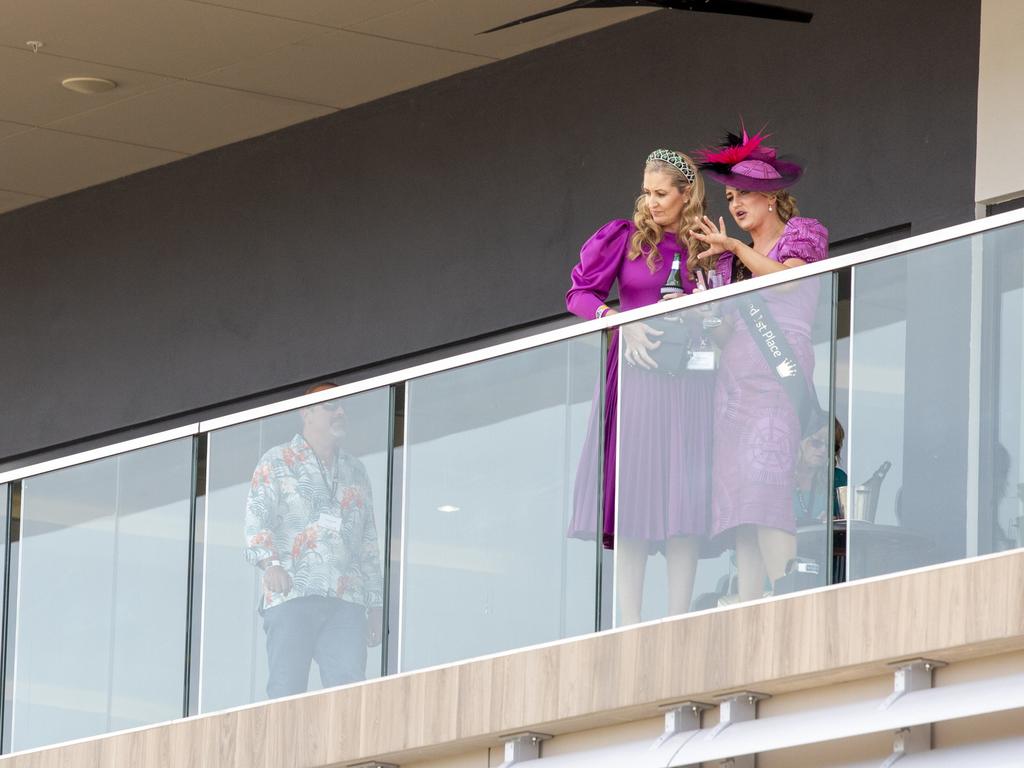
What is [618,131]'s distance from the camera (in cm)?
1313

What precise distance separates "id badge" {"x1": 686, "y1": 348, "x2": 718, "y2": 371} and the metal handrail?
17 cm

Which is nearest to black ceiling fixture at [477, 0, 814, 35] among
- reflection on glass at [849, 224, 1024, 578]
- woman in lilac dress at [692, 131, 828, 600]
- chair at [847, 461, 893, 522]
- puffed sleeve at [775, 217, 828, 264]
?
puffed sleeve at [775, 217, 828, 264]

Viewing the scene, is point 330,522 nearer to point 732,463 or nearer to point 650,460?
point 650,460

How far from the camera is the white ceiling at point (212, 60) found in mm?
13281

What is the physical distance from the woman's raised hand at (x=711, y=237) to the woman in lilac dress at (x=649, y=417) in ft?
0.14

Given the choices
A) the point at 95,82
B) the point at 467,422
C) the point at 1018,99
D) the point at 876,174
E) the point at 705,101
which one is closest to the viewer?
the point at 467,422

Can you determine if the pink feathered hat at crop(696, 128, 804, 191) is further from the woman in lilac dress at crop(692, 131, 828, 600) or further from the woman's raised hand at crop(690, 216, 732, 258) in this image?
the woman in lilac dress at crop(692, 131, 828, 600)

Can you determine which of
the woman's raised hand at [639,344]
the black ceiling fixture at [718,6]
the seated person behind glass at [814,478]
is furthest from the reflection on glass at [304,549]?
the seated person behind glass at [814,478]

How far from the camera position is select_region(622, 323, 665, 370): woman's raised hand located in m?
8.34

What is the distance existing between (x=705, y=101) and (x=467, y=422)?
402 centimetres

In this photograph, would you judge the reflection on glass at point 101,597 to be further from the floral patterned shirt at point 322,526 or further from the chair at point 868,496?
the chair at point 868,496

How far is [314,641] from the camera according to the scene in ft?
31.8

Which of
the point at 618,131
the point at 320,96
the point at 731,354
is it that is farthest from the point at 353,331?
the point at 731,354

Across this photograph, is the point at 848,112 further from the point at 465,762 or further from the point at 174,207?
the point at 174,207
